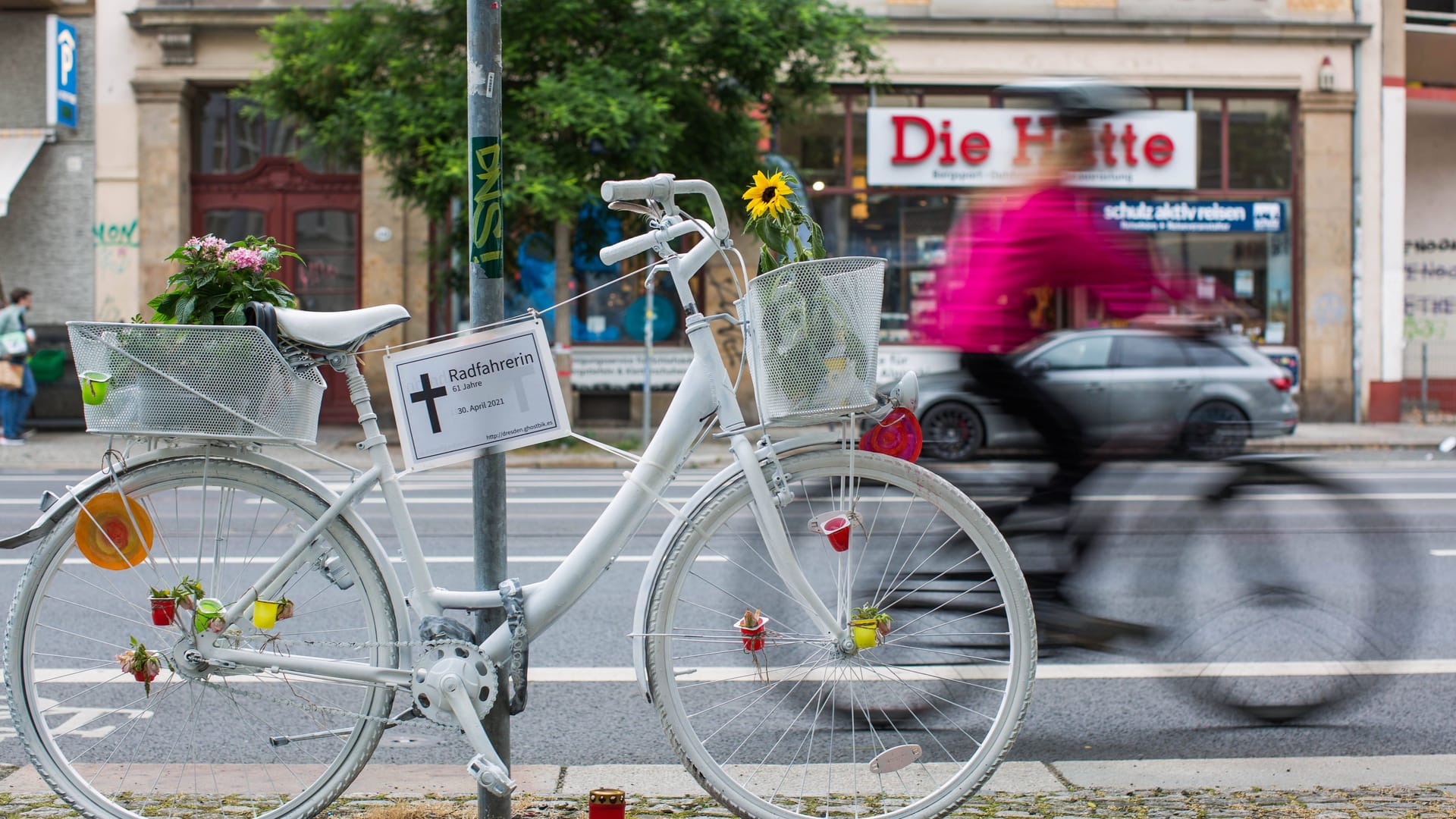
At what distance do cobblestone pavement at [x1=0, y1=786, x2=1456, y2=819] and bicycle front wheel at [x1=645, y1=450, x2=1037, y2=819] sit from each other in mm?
331

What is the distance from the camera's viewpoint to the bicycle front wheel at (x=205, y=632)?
3.03m

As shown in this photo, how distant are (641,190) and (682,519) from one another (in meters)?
0.75

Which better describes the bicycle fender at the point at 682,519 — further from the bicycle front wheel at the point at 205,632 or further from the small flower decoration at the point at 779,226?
the bicycle front wheel at the point at 205,632

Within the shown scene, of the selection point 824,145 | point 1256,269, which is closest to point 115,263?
point 824,145

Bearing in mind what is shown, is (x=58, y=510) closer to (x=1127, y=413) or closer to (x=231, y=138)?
(x=1127, y=413)

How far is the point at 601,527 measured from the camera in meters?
3.09

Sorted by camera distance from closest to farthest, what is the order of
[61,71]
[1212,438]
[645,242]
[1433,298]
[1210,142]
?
[645,242] < [1212,438] < [61,71] < [1210,142] < [1433,298]

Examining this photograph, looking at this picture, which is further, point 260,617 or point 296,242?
point 296,242

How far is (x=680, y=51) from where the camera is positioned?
1430cm

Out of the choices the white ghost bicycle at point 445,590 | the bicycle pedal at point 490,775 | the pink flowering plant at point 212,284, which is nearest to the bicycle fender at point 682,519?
the white ghost bicycle at point 445,590

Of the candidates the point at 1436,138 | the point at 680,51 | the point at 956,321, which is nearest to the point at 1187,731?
the point at 956,321

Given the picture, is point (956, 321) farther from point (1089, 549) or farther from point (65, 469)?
point (65, 469)

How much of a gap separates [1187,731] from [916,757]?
1.59m

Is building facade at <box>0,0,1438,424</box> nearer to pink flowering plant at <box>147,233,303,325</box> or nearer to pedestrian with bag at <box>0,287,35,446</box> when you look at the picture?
pedestrian with bag at <box>0,287,35,446</box>
